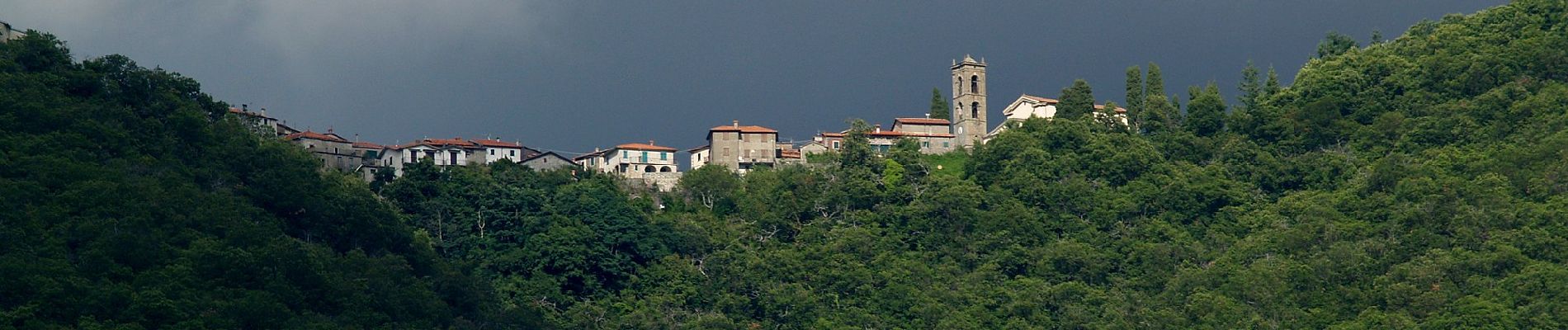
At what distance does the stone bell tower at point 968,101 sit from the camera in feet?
346

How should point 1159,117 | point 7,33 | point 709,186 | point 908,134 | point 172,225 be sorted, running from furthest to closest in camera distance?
point 908,134
point 1159,117
point 709,186
point 7,33
point 172,225

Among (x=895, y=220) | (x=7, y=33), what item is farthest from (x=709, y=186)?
(x=7, y=33)

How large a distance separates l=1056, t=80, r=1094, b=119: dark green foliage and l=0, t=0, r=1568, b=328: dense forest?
142mm

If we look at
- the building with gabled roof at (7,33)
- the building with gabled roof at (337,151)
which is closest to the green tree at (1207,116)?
the building with gabled roof at (337,151)

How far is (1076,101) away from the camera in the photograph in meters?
98.7

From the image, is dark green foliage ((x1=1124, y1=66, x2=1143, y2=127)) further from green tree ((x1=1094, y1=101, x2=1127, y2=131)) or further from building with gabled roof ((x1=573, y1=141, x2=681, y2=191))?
building with gabled roof ((x1=573, y1=141, x2=681, y2=191))

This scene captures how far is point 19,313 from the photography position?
182 feet

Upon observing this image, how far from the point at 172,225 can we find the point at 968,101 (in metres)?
51.9

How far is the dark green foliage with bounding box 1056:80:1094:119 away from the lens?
98250 millimetres

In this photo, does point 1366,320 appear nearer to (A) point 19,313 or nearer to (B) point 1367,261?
(B) point 1367,261

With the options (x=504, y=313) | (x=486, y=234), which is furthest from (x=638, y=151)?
(x=504, y=313)

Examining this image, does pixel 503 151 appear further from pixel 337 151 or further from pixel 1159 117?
pixel 1159 117

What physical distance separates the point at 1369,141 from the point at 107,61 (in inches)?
1941

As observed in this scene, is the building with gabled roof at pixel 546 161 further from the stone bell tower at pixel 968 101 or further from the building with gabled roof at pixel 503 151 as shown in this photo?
the stone bell tower at pixel 968 101
